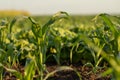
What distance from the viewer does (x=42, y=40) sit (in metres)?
2.25

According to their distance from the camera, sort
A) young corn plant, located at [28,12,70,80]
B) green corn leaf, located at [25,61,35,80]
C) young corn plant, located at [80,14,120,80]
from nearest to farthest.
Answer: young corn plant, located at [80,14,120,80] < green corn leaf, located at [25,61,35,80] < young corn plant, located at [28,12,70,80]

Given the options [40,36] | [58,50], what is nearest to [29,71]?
→ [40,36]

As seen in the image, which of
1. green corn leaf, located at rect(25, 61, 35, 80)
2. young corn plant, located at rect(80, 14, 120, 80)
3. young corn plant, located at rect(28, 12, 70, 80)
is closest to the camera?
young corn plant, located at rect(80, 14, 120, 80)

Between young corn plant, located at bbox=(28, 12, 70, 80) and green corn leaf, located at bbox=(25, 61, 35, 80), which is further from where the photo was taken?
young corn plant, located at bbox=(28, 12, 70, 80)

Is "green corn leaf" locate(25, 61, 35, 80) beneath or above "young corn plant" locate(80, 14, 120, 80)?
beneath

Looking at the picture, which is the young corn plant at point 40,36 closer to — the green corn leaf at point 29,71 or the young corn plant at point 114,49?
the green corn leaf at point 29,71

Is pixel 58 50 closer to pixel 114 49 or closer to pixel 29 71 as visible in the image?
Answer: pixel 114 49

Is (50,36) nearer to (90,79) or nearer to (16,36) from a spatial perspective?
(16,36)

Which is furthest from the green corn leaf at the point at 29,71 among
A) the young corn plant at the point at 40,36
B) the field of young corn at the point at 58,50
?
the young corn plant at the point at 40,36

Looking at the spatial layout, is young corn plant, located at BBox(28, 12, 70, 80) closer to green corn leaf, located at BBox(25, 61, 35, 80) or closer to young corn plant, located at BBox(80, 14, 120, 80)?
green corn leaf, located at BBox(25, 61, 35, 80)

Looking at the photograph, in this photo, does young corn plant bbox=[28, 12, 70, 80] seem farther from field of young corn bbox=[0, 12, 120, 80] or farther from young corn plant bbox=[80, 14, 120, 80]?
A: young corn plant bbox=[80, 14, 120, 80]

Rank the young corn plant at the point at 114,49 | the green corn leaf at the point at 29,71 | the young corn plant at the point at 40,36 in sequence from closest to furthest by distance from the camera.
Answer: the young corn plant at the point at 114,49, the green corn leaf at the point at 29,71, the young corn plant at the point at 40,36

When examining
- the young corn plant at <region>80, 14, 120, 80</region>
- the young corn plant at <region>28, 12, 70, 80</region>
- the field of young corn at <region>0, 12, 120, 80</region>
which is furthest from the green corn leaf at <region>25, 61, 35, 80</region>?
the young corn plant at <region>80, 14, 120, 80</region>

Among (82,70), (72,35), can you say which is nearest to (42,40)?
(82,70)
